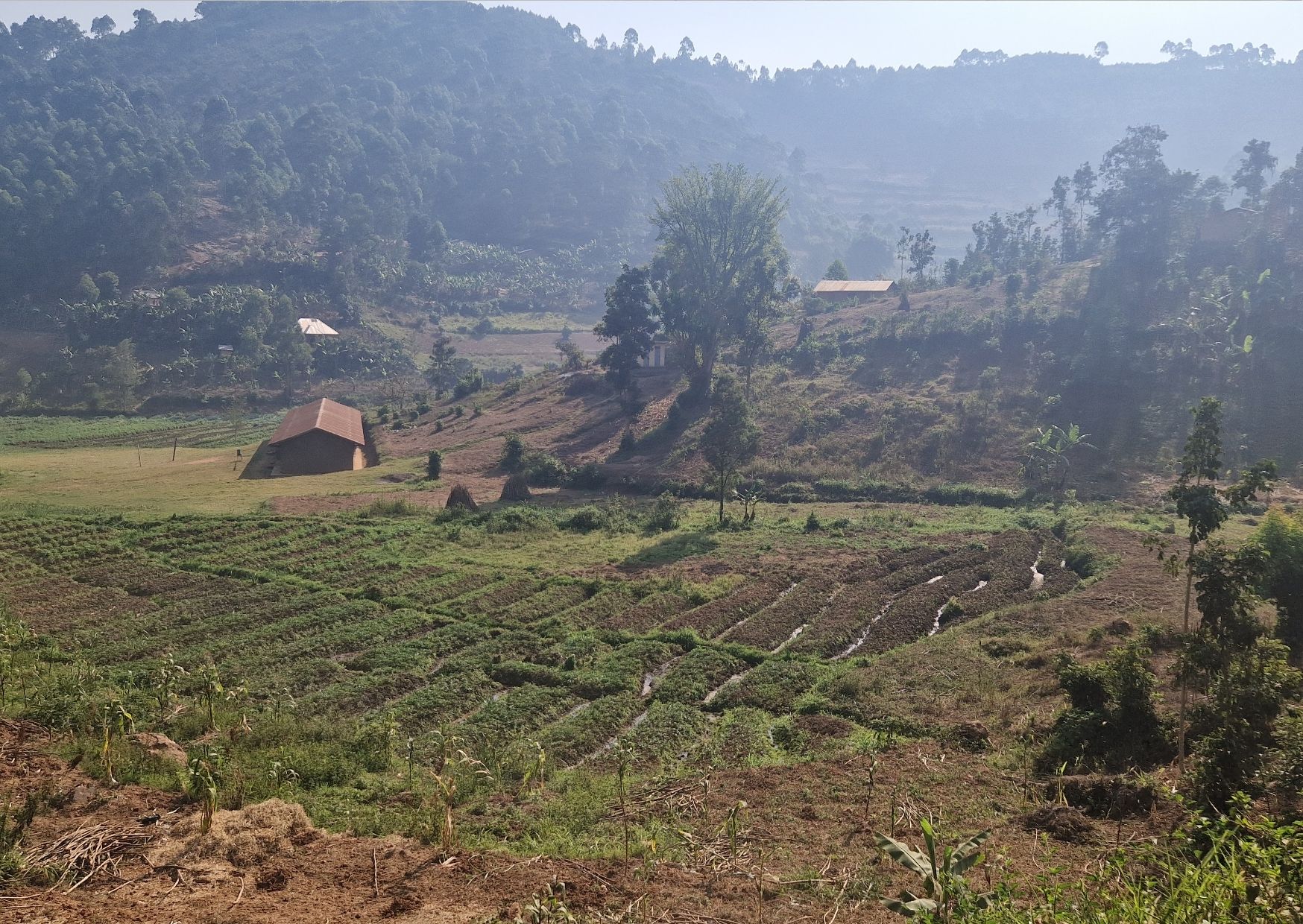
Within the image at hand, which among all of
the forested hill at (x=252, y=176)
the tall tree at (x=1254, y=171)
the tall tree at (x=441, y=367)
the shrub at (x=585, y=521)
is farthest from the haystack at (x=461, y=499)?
the forested hill at (x=252, y=176)

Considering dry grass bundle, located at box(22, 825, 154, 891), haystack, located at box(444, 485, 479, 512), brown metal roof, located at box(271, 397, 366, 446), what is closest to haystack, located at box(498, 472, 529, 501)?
haystack, located at box(444, 485, 479, 512)

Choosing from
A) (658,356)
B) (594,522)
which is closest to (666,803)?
(594,522)

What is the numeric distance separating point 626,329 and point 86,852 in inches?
1996

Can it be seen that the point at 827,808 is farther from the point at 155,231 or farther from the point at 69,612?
the point at 155,231

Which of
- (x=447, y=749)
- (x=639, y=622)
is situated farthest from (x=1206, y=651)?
(x=639, y=622)

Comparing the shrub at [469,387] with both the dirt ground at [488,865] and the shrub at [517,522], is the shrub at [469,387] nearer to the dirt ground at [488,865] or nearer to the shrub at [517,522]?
Answer: the shrub at [517,522]

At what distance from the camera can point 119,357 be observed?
68500mm

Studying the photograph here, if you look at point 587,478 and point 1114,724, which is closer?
point 1114,724

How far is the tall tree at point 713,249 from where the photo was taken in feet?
188

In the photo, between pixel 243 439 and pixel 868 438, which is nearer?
pixel 868 438

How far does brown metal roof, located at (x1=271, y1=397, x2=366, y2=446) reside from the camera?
46062mm

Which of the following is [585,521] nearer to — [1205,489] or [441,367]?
[1205,489]

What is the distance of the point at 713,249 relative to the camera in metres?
58.2

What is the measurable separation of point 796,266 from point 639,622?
177231 mm
